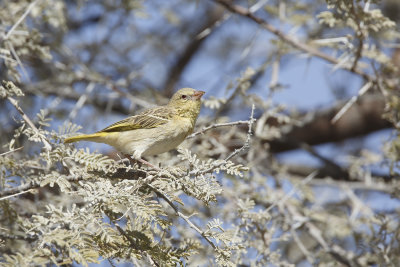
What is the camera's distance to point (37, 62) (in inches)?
230

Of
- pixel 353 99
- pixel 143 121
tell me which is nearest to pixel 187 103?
pixel 143 121

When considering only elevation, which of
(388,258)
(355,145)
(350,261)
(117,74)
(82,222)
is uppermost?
(82,222)

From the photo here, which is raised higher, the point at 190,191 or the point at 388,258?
the point at 190,191

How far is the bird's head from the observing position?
4.28 meters

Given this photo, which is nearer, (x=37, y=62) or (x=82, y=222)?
(x=82, y=222)

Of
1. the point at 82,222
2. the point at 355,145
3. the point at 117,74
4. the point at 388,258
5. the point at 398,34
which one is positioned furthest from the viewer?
the point at 355,145

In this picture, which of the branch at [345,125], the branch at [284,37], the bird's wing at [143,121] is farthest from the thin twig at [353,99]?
the branch at [345,125]

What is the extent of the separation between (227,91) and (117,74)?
243 centimetres

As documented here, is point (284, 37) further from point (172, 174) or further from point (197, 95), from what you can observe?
point (172, 174)

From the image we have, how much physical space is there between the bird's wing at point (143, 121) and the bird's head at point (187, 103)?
0.33ft

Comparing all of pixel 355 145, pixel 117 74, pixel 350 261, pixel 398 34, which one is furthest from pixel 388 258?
pixel 117 74

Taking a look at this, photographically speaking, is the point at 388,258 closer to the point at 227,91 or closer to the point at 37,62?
the point at 227,91

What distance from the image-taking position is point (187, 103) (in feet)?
14.3

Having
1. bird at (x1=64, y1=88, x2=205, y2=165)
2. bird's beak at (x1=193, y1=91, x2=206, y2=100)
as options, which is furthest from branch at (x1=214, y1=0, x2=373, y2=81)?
bird at (x1=64, y1=88, x2=205, y2=165)
